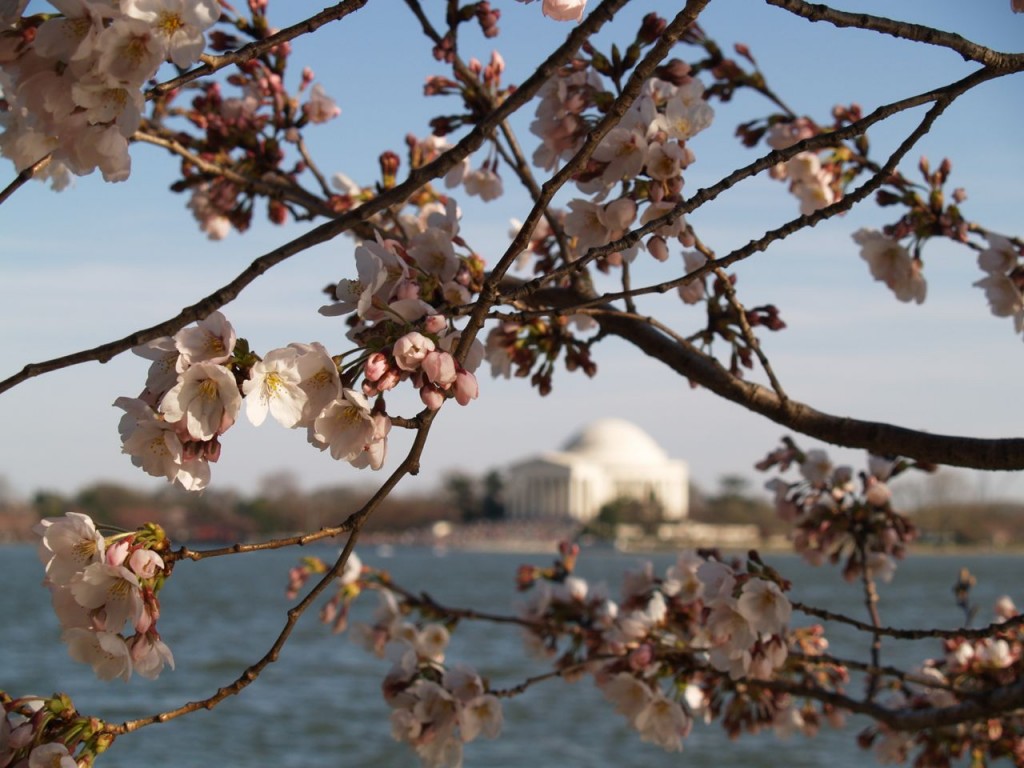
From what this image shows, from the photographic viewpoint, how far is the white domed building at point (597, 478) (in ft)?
266

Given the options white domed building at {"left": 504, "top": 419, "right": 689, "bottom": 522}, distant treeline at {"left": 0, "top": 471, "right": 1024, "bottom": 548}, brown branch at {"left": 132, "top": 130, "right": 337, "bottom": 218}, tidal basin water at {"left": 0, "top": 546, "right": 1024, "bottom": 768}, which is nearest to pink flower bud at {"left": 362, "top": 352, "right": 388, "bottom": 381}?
brown branch at {"left": 132, "top": 130, "right": 337, "bottom": 218}

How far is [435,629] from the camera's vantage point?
281cm

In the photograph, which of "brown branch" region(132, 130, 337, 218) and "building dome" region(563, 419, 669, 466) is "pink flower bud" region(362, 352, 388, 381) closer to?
"brown branch" region(132, 130, 337, 218)

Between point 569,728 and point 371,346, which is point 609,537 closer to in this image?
point 569,728

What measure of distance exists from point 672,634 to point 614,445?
267 feet

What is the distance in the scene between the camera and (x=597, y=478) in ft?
266

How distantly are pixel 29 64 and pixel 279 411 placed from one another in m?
0.35

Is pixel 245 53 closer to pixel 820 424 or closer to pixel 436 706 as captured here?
pixel 820 424

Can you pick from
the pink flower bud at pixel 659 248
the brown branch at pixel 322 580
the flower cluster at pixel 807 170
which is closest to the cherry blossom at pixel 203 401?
the brown branch at pixel 322 580

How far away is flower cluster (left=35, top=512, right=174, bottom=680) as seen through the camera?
111 centimetres

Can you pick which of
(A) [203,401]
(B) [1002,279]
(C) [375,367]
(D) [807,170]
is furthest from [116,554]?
(D) [807,170]

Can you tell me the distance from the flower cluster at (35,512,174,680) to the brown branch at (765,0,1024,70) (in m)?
0.75

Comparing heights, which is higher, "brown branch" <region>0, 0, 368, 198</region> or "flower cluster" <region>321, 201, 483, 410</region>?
"brown branch" <region>0, 0, 368, 198</region>

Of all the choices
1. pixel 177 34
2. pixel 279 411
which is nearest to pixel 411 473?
pixel 279 411
